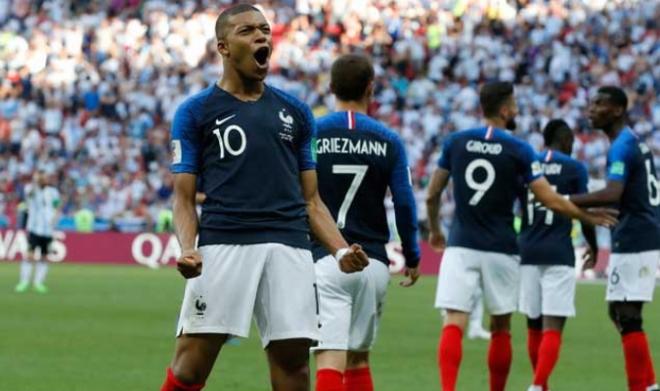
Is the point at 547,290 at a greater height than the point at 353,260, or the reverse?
the point at 353,260

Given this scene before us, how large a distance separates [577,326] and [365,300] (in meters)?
11.3

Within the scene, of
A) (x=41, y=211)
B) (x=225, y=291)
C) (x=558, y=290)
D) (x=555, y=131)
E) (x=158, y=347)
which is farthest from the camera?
(x=41, y=211)

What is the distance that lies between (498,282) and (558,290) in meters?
1.57

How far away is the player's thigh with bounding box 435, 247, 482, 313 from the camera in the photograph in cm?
1103

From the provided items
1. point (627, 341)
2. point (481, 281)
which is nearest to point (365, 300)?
point (481, 281)

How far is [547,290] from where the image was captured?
12.5 meters

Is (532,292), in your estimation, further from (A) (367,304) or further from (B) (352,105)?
(B) (352,105)

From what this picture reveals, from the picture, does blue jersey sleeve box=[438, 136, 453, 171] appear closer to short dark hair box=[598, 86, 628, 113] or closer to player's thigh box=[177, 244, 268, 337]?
short dark hair box=[598, 86, 628, 113]

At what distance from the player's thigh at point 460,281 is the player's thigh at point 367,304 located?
5.42 ft

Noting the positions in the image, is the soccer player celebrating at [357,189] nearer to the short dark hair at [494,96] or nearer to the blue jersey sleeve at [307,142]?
the blue jersey sleeve at [307,142]

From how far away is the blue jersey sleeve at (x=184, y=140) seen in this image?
740cm

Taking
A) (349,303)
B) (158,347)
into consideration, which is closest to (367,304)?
(349,303)

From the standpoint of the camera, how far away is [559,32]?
40844 millimetres

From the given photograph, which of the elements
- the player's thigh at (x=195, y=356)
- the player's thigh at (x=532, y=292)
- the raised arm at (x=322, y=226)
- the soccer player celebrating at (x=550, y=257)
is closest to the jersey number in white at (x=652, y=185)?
the soccer player celebrating at (x=550, y=257)
